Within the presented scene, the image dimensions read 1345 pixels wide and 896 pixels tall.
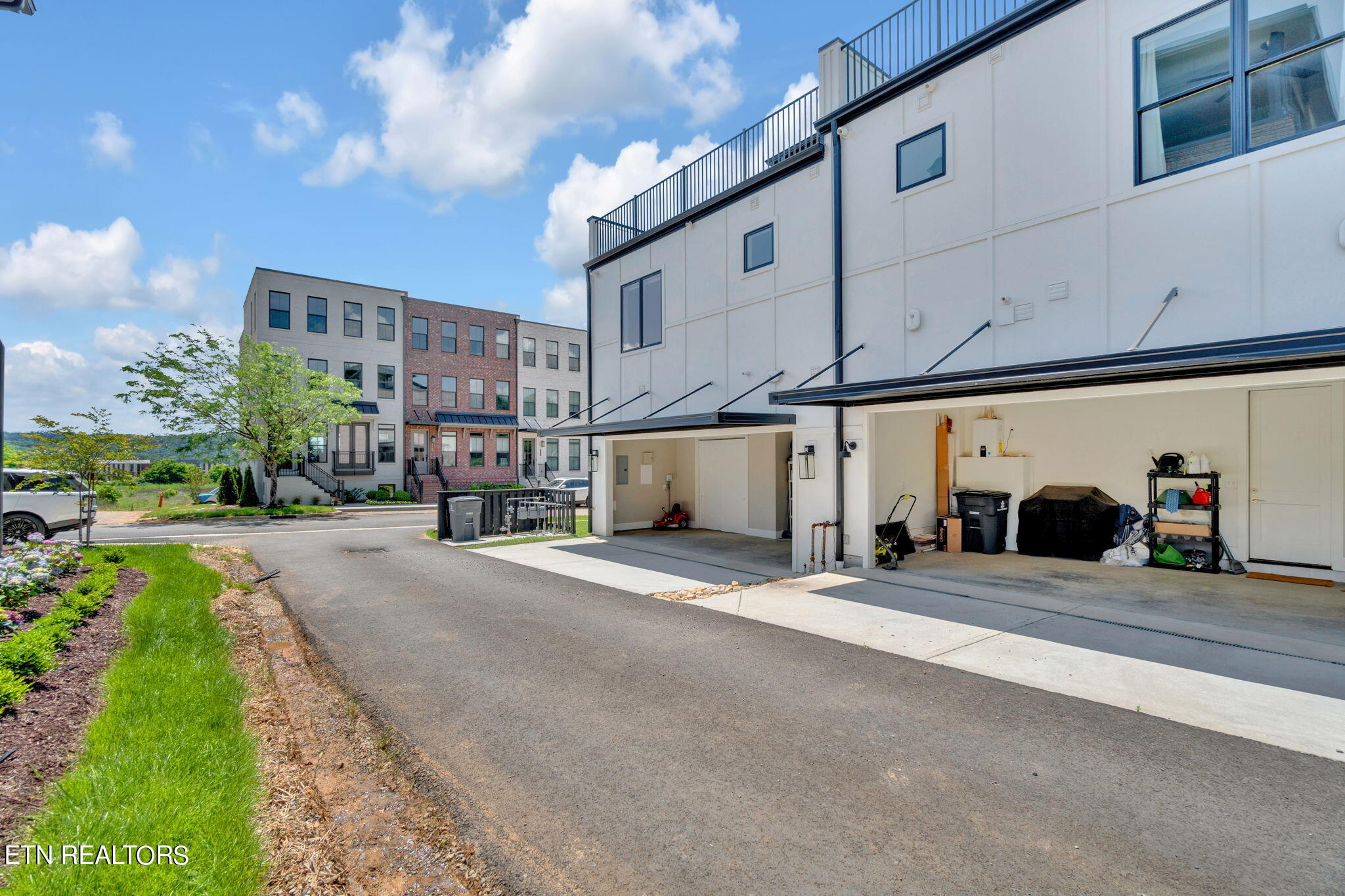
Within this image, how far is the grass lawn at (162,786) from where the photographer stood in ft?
9.18

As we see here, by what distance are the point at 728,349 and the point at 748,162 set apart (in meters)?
3.93

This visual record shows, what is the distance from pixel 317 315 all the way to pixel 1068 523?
32305 mm

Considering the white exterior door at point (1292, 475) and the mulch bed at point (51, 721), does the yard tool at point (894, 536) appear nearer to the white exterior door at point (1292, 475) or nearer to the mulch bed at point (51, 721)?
the white exterior door at point (1292, 475)

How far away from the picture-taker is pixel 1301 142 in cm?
657

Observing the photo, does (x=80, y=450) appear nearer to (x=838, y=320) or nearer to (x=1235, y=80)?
(x=838, y=320)

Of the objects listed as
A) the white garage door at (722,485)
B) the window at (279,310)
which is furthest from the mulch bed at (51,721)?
the window at (279,310)

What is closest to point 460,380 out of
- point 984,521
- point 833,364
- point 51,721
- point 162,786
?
point 833,364

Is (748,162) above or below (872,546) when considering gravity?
above

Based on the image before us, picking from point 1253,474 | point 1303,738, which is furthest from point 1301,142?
point 1303,738

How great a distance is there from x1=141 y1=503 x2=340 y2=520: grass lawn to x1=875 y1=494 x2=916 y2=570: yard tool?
22.1 m

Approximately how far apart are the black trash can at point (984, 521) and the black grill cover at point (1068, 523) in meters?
0.32

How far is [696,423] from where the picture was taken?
11516 mm

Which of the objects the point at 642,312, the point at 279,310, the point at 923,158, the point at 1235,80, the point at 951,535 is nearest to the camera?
the point at 1235,80

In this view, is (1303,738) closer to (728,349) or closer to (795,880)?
(795,880)
